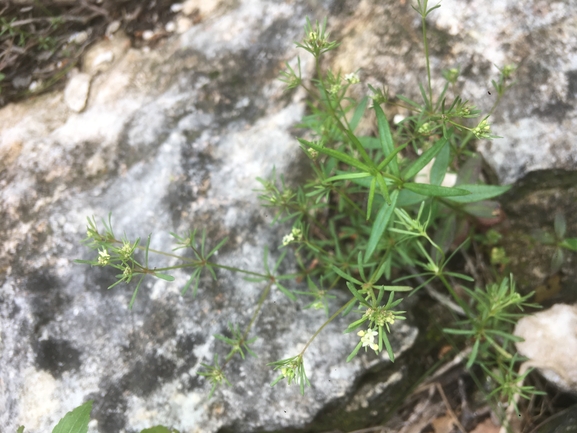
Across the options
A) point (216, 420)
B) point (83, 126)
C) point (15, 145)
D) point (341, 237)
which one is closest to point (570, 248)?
point (341, 237)

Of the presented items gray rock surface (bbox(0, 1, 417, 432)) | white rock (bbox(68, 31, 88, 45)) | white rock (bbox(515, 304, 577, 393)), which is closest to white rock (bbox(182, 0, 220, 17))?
gray rock surface (bbox(0, 1, 417, 432))

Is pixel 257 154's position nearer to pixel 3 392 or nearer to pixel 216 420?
pixel 216 420

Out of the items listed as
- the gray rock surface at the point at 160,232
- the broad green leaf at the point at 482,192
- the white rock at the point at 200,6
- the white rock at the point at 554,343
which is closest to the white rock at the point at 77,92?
the gray rock surface at the point at 160,232

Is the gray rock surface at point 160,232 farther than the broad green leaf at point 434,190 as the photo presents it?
Yes

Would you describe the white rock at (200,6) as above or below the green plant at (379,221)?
above

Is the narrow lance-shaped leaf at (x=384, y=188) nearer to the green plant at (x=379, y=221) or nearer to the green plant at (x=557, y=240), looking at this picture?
the green plant at (x=379, y=221)

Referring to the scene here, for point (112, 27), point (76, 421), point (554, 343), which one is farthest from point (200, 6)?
point (554, 343)
